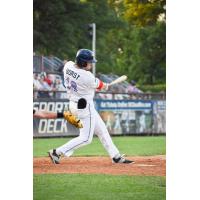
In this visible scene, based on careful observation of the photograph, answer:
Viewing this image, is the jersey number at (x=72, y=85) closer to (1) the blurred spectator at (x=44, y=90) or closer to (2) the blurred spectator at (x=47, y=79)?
(2) the blurred spectator at (x=47, y=79)

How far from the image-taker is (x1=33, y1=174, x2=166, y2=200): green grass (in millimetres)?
7691

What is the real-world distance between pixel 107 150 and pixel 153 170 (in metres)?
0.74

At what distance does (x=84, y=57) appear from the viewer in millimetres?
8562

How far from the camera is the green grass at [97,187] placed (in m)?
7.69

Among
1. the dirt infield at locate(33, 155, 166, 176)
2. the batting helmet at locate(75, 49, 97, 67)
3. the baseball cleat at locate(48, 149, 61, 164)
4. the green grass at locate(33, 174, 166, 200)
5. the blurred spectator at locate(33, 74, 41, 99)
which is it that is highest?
the batting helmet at locate(75, 49, 97, 67)

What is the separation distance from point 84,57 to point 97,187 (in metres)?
1.62

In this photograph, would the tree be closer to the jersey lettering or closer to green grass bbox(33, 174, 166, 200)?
the jersey lettering

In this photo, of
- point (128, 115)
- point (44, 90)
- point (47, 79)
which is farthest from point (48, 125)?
point (128, 115)

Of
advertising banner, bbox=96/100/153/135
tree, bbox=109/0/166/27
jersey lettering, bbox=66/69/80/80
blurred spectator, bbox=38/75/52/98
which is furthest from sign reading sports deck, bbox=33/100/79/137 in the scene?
jersey lettering, bbox=66/69/80/80

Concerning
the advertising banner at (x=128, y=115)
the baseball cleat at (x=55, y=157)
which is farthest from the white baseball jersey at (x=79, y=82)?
the advertising banner at (x=128, y=115)

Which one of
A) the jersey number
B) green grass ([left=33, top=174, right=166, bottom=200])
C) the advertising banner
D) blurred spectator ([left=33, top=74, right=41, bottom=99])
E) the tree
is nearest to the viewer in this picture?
green grass ([left=33, top=174, right=166, bottom=200])

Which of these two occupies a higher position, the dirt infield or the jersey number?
the jersey number

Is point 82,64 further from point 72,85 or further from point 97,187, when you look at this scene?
point 97,187
